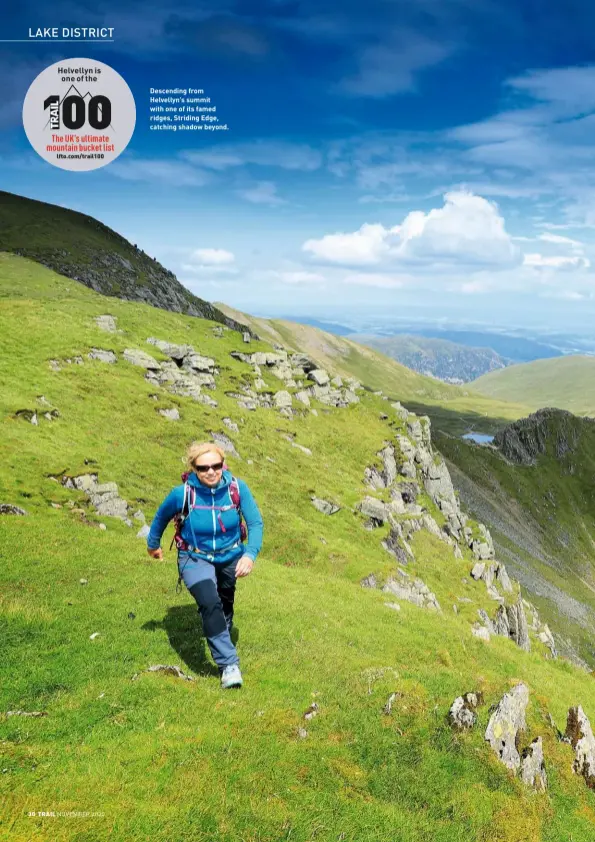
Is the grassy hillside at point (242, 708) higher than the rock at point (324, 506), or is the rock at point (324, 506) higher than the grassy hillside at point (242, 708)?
the grassy hillside at point (242, 708)

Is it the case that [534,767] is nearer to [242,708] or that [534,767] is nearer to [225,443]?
[242,708]

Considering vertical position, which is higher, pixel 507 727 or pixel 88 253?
pixel 88 253

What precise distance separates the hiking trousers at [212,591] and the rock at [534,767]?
8.00m

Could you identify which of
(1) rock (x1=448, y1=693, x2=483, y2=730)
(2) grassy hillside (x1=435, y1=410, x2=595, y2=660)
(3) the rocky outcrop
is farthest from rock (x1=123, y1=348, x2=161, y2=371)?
(2) grassy hillside (x1=435, y1=410, x2=595, y2=660)

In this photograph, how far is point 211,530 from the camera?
38.9 ft

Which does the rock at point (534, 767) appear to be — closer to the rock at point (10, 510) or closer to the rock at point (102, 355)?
the rock at point (10, 510)

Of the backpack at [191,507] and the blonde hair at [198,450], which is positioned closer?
the blonde hair at [198,450]

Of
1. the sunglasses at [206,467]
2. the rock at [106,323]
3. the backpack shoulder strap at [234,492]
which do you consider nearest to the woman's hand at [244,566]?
the backpack shoulder strap at [234,492]

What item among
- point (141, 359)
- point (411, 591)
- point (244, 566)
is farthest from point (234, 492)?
point (141, 359)

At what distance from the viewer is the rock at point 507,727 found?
12.1 metres

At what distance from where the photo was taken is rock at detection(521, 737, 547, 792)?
38.8ft

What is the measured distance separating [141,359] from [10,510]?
128 feet

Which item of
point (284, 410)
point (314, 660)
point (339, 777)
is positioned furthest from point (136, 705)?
point (284, 410)

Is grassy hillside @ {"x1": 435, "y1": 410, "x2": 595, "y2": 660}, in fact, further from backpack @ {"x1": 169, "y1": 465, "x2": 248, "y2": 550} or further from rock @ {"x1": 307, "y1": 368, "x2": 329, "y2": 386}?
backpack @ {"x1": 169, "y1": 465, "x2": 248, "y2": 550}
